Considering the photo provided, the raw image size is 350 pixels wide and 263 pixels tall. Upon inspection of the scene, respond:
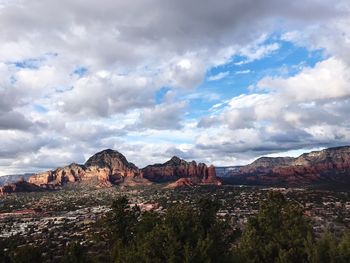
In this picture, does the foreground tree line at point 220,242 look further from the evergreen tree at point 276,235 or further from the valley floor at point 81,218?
the valley floor at point 81,218

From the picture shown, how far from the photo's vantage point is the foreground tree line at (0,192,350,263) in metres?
40.9

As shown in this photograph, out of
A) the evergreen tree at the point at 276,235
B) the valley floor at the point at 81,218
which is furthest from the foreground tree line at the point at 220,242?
the valley floor at the point at 81,218

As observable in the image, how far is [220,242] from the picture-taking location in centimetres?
4688

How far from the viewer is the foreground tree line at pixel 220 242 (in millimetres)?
40906

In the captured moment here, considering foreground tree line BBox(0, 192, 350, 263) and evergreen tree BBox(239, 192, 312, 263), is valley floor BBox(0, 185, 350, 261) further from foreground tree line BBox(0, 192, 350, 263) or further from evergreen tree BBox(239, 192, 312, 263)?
evergreen tree BBox(239, 192, 312, 263)

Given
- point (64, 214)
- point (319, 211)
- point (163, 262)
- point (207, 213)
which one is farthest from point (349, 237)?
point (64, 214)

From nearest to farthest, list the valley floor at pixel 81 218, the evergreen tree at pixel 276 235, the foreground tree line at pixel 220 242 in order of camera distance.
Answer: the foreground tree line at pixel 220 242 < the evergreen tree at pixel 276 235 < the valley floor at pixel 81 218

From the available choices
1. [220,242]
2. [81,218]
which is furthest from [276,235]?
[81,218]

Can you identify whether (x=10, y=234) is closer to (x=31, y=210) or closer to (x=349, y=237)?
(x=31, y=210)

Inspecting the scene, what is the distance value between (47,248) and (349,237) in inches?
2560

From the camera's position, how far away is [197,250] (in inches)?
1609

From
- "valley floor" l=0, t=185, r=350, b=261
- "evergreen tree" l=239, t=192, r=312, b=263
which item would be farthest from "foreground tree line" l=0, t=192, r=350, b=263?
"valley floor" l=0, t=185, r=350, b=261

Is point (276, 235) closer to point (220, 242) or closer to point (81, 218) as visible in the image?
point (220, 242)

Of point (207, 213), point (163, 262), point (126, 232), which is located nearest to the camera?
point (163, 262)
